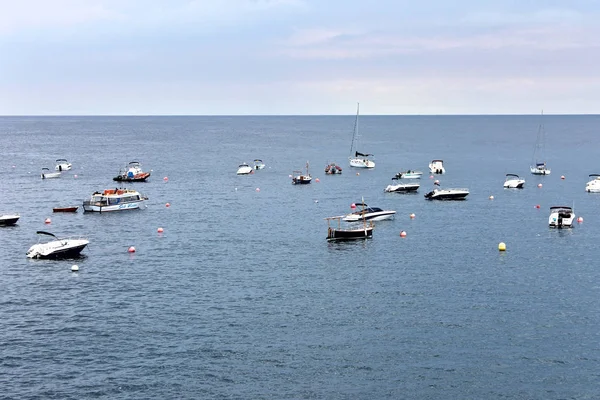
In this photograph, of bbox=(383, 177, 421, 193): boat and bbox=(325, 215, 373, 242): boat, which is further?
bbox=(383, 177, 421, 193): boat

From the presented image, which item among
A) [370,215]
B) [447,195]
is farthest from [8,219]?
[447,195]

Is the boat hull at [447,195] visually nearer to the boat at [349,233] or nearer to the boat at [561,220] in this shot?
the boat at [561,220]

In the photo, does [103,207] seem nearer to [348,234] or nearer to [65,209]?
[65,209]

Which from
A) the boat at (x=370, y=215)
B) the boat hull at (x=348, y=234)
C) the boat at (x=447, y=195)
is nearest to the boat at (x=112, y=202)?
the boat at (x=370, y=215)

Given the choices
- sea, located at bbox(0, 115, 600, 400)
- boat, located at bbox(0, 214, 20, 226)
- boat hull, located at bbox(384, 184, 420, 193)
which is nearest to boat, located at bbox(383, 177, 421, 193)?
boat hull, located at bbox(384, 184, 420, 193)

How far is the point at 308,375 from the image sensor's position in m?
64.4

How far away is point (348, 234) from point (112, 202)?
5327 centimetres

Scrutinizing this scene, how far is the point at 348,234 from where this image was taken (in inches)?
4641

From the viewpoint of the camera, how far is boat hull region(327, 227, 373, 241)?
384 feet

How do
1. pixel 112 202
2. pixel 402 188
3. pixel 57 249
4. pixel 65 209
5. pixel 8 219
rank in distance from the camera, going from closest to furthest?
1. pixel 57 249
2. pixel 8 219
3. pixel 65 209
4. pixel 112 202
5. pixel 402 188

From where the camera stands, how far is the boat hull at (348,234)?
384ft

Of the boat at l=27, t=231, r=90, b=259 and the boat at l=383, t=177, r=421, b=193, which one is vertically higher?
the boat at l=383, t=177, r=421, b=193

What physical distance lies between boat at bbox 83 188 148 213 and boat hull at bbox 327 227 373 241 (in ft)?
164

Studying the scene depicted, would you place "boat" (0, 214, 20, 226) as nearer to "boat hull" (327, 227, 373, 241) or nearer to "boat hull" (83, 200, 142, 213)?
"boat hull" (83, 200, 142, 213)
